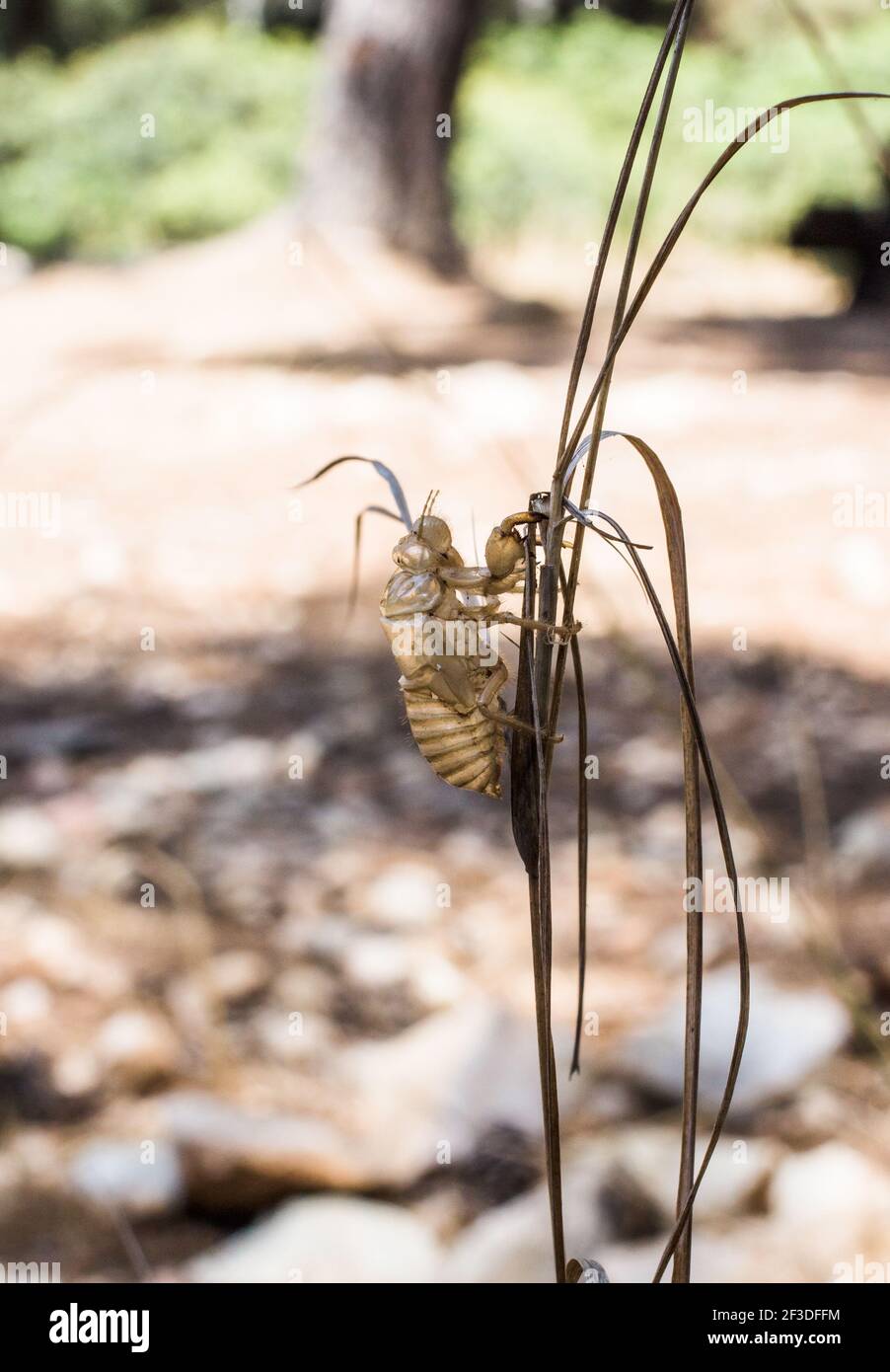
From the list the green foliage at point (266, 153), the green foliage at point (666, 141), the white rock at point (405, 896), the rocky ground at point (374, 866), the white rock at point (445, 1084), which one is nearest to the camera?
the rocky ground at point (374, 866)

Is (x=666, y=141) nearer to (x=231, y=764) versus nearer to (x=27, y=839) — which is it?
(x=231, y=764)

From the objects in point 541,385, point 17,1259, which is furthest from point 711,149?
point 17,1259

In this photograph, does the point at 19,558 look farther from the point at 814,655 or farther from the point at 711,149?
the point at 711,149

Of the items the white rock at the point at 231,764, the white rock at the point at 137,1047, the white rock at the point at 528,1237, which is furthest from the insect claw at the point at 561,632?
the white rock at the point at 231,764

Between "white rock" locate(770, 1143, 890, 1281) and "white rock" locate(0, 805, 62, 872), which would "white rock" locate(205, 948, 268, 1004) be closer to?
"white rock" locate(0, 805, 62, 872)

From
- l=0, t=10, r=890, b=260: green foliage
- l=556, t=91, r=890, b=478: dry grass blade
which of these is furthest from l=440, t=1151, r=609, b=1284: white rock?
l=0, t=10, r=890, b=260: green foliage

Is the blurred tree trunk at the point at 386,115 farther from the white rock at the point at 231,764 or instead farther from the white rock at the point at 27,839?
the white rock at the point at 27,839
